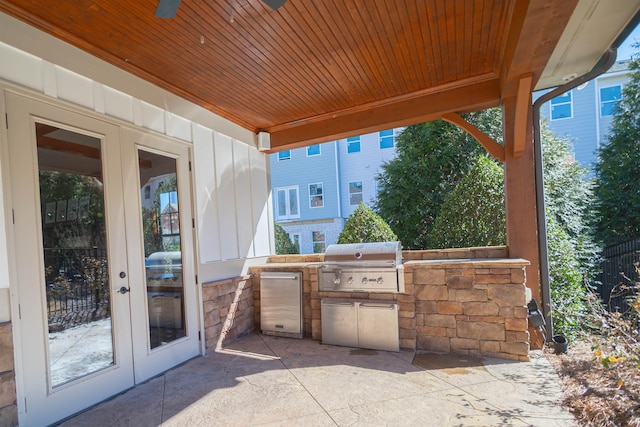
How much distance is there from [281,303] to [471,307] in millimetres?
2262

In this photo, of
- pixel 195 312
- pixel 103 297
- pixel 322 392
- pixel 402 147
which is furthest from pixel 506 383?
pixel 402 147

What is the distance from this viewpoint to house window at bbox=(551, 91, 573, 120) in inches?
339

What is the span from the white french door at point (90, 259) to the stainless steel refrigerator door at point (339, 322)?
1495mm

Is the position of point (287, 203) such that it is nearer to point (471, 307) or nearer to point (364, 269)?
point (364, 269)

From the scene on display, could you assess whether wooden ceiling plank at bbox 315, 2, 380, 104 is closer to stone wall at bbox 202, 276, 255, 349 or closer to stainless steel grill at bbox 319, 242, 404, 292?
stainless steel grill at bbox 319, 242, 404, 292

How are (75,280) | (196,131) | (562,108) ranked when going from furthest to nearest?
(562,108) → (196,131) → (75,280)

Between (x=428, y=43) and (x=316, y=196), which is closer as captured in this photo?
(x=428, y=43)

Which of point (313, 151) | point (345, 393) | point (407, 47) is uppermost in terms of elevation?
point (313, 151)

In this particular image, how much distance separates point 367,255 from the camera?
3844 millimetres

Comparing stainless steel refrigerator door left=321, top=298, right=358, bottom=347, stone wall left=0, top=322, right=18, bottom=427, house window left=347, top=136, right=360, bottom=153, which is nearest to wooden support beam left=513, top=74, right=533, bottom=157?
stainless steel refrigerator door left=321, top=298, right=358, bottom=347

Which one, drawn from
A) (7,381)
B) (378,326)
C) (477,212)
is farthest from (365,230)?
(7,381)

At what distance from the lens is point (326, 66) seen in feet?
11.2

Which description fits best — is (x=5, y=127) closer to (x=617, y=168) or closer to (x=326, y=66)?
(x=326, y=66)

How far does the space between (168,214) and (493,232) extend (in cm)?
434
